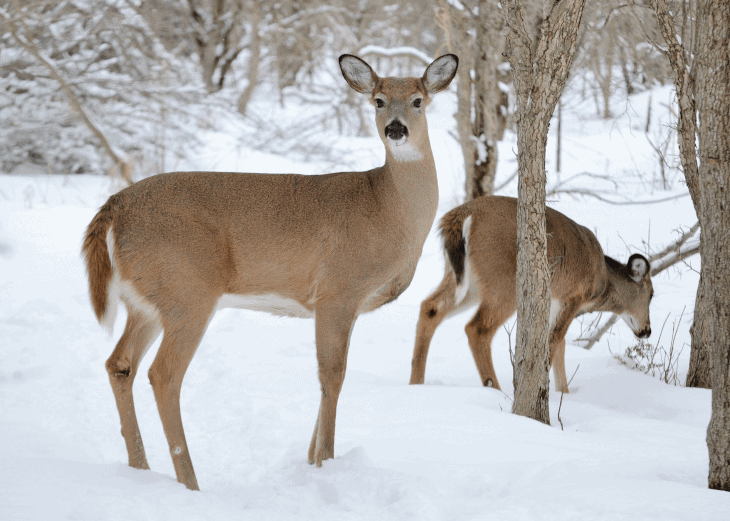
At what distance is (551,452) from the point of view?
11.6 feet

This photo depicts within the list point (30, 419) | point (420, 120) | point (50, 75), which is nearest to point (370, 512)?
point (420, 120)

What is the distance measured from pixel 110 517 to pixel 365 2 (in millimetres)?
21233

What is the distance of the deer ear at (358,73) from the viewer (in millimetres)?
4496

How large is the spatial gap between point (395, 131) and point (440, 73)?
631 mm

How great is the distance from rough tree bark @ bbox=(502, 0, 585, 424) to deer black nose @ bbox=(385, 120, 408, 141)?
0.65m

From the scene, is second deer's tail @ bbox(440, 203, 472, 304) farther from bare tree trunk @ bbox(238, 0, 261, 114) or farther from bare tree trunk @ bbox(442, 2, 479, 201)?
bare tree trunk @ bbox(238, 0, 261, 114)

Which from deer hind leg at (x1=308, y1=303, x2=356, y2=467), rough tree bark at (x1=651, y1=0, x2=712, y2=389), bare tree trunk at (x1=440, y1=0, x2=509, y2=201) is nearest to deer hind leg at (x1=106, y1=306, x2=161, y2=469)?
deer hind leg at (x1=308, y1=303, x2=356, y2=467)

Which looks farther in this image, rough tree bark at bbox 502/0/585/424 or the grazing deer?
the grazing deer

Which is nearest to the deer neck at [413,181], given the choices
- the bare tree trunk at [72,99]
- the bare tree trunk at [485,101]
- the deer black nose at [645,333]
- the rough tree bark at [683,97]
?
the rough tree bark at [683,97]

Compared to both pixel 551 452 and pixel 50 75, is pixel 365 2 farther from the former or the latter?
pixel 551 452

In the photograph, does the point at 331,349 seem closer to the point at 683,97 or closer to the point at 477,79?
the point at 683,97

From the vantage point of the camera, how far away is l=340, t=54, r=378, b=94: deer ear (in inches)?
177

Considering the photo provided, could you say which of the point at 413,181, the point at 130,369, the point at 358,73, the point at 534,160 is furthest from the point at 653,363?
the point at 130,369

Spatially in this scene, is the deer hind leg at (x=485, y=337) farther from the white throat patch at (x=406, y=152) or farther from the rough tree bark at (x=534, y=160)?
the white throat patch at (x=406, y=152)
